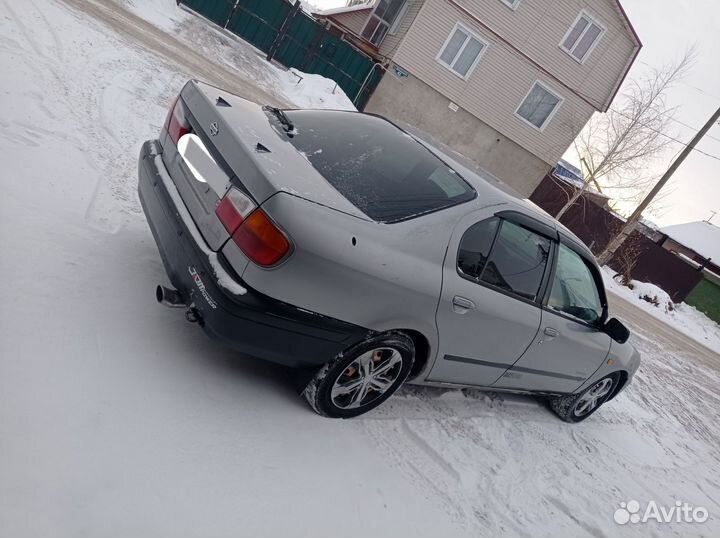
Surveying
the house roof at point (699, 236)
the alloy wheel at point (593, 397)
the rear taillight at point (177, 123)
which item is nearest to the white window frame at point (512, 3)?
the alloy wheel at point (593, 397)

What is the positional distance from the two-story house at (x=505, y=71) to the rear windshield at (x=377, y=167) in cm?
1597

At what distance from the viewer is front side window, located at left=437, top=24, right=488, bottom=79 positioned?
59.9 feet

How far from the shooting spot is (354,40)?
1958 cm

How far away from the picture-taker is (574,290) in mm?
3793

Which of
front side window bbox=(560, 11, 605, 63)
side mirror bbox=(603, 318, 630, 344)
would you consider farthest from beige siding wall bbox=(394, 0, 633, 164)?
side mirror bbox=(603, 318, 630, 344)

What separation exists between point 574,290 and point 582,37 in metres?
19.0

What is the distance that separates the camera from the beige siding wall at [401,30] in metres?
18.2

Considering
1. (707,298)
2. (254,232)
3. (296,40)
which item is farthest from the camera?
(707,298)

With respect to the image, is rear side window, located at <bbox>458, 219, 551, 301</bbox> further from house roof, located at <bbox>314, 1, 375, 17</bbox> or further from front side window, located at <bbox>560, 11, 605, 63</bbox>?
house roof, located at <bbox>314, 1, 375, 17</bbox>

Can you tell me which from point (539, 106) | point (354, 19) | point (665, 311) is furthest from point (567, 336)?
point (354, 19)

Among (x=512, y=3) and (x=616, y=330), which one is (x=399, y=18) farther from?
(x=616, y=330)

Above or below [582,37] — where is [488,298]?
Result: below

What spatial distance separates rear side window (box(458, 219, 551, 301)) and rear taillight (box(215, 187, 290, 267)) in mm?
1179

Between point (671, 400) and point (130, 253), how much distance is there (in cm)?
733
